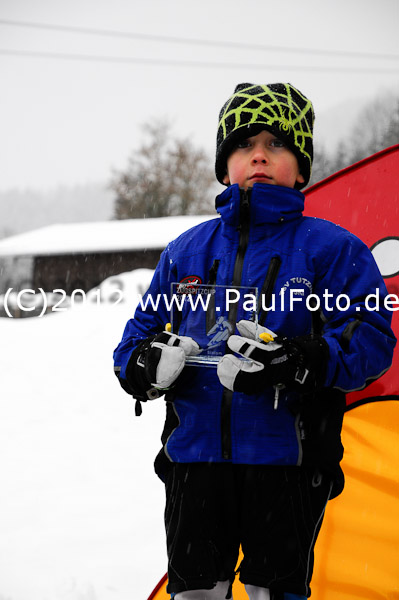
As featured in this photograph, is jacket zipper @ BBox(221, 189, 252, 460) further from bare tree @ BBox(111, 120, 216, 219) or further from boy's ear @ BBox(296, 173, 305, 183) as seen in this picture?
bare tree @ BBox(111, 120, 216, 219)

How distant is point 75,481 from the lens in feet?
13.1

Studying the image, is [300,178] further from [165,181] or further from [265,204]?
[165,181]

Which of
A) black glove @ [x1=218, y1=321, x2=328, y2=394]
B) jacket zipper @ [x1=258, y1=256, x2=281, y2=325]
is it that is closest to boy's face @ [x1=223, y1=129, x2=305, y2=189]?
jacket zipper @ [x1=258, y1=256, x2=281, y2=325]

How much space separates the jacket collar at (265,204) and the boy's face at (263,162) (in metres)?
0.06

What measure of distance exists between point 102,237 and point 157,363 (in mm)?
18530

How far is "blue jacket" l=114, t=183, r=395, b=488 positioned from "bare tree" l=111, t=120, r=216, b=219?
25243 mm

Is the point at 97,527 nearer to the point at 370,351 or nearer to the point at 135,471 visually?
the point at 135,471

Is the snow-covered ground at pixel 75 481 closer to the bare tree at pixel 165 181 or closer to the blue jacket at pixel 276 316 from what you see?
the blue jacket at pixel 276 316

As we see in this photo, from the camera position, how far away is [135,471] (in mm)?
4145

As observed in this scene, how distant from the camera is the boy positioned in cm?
128

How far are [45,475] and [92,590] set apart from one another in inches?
65.8

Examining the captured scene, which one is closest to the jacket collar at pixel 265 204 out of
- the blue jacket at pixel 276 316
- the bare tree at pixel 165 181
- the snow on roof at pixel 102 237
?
the blue jacket at pixel 276 316

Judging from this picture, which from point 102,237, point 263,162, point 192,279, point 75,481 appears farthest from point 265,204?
point 102,237

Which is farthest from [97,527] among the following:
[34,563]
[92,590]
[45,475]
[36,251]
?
[36,251]
